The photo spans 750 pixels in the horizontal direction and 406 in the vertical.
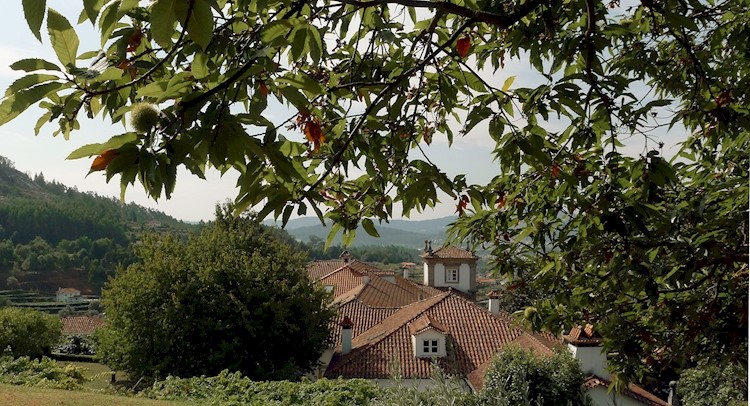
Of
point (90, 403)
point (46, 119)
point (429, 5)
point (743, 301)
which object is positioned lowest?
point (90, 403)

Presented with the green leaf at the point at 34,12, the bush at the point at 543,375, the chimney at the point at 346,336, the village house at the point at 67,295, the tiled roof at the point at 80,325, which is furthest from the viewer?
the village house at the point at 67,295

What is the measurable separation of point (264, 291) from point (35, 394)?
8394 mm

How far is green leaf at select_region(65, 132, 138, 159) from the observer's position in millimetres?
1063

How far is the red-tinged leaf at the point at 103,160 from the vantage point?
42.5 inches

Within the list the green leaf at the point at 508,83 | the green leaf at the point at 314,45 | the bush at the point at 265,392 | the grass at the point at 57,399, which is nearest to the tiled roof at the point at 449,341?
the bush at the point at 265,392

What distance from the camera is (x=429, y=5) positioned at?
1557 millimetres

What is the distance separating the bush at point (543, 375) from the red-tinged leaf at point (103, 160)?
739cm

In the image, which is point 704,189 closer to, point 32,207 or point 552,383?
point 552,383

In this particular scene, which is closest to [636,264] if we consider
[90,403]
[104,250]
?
[90,403]

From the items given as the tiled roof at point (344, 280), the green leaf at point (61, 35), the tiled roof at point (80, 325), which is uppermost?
the green leaf at point (61, 35)

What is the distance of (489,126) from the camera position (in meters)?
2.25

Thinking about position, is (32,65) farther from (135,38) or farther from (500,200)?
(500,200)

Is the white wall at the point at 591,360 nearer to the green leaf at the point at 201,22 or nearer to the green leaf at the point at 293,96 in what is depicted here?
the green leaf at the point at 293,96

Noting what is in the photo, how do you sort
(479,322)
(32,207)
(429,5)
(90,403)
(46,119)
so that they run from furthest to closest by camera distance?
(32,207) < (479,322) < (90,403) < (429,5) < (46,119)
